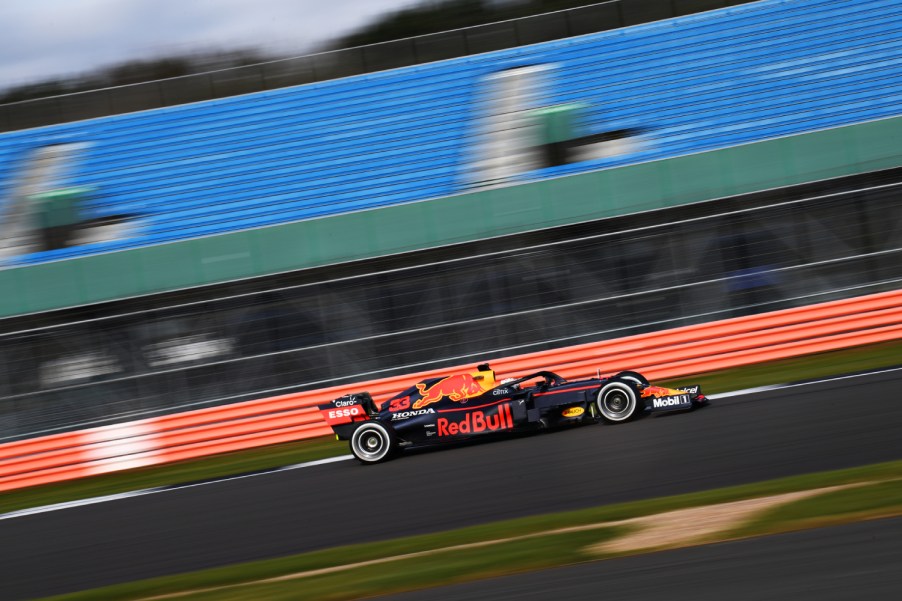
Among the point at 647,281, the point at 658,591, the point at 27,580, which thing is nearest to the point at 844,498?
the point at 658,591

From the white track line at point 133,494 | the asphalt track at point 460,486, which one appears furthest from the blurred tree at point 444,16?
the asphalt track at point 460,486

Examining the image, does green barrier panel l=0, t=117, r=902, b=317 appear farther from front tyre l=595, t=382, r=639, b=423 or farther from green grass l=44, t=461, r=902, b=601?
green grass l=44, t=461, r=902, b=601

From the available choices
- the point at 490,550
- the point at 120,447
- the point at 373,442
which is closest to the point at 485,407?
the point at 373,442

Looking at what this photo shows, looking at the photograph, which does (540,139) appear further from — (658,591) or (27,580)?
(658,591)

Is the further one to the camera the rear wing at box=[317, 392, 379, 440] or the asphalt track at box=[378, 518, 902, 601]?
the rear wing at box=[317, 392, 379, 440]

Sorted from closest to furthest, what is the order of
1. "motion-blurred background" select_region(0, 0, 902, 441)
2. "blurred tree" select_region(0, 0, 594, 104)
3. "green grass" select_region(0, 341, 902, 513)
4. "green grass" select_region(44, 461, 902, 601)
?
"green grass" select_region(44, 461, 902, 601) < "green grass" select_region(0, 341, 902, 513) < "motion-blurred background" select_region(0, 0, 902, 441) < "blurred tree" select_region(0, 0, 594, 104)

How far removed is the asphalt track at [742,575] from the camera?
4957 millimetres

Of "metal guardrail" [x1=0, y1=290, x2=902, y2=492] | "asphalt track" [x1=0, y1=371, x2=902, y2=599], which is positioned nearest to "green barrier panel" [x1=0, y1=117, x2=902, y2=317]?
"metal guardrail" [x1=0, y1=290, x2=902, y2=492]

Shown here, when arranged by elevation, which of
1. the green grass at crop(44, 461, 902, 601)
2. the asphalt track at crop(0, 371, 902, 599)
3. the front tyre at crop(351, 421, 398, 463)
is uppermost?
the front tyre at crop(351, 421, 398, 463)

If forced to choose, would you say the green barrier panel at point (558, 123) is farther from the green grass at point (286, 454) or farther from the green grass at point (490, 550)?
the green grass at point (490, 550)

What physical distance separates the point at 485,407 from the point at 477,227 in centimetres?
A: 465

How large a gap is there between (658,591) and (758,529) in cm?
108

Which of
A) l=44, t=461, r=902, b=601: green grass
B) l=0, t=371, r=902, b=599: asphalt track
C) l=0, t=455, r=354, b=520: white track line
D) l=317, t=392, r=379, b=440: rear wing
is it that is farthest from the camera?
l=0, t=455, r=354, b=520: white track line

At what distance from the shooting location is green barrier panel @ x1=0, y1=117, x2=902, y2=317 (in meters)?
14.7
